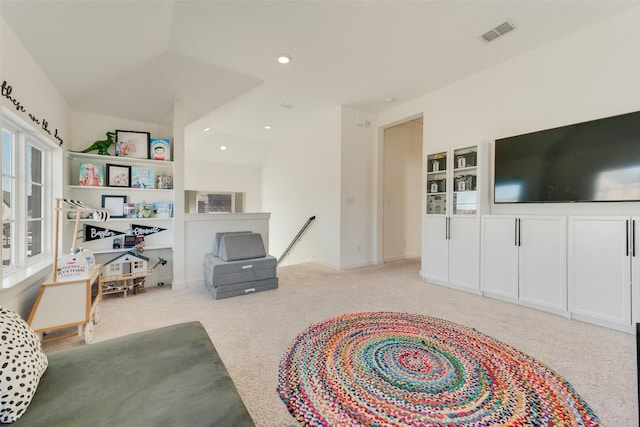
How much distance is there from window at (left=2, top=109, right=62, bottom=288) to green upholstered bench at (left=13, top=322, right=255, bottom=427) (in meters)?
1.32

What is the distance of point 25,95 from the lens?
219 centimetres

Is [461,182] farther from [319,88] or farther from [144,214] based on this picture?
[144,214]

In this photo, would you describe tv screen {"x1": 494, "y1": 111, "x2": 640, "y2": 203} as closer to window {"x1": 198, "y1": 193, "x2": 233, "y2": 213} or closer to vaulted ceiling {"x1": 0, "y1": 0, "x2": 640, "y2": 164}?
vaulted ceiling {"x1": 0, "y1": 0, "x2": 640, "y2": 164}

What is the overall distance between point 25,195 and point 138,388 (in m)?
2.61

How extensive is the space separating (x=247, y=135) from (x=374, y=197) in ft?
11.3

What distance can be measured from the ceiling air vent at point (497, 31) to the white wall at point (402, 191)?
2.80 meters

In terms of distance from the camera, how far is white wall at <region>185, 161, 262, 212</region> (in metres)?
A: 7.62

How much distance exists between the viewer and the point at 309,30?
8.91 feet

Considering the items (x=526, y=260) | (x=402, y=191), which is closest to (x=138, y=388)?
(x=526, y=260)

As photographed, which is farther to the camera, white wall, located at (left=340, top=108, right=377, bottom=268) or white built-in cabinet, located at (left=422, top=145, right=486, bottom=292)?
white wall, located at (left=340, top=108, right=377, bottom=268)

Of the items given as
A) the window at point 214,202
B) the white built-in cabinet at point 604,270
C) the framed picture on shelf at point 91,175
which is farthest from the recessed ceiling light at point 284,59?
the window at point 214,202

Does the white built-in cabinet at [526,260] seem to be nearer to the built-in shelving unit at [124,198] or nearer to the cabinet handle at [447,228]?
the cabinet handle at [447,228]

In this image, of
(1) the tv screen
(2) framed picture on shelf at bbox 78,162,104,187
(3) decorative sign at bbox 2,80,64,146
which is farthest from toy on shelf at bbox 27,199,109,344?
(1) the tv screen

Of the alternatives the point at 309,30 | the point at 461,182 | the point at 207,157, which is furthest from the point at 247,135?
the point at 461,182
